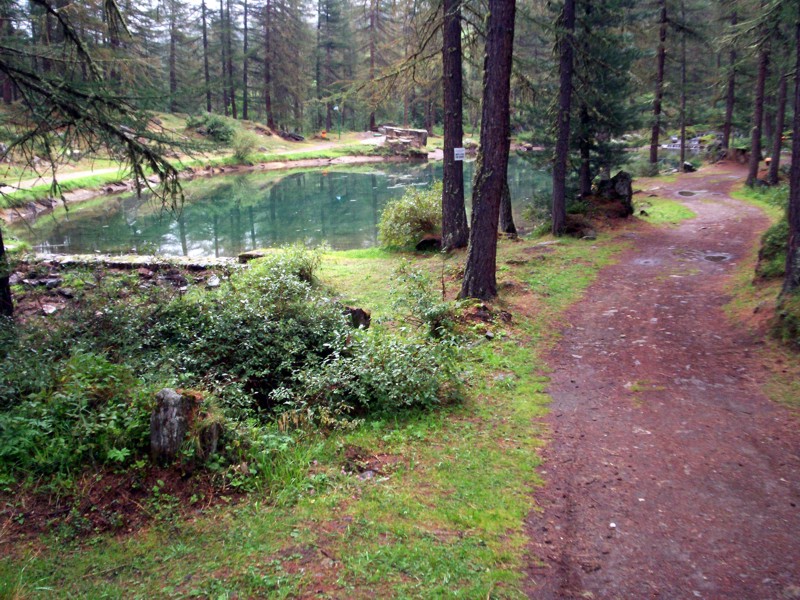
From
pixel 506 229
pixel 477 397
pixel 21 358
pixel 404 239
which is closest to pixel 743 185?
pixel 506 229

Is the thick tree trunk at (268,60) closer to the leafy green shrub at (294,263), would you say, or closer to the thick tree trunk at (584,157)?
the thick tree trunk at (584,157)

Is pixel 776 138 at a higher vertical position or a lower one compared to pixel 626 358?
higher

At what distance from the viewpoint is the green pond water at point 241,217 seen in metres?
20.4

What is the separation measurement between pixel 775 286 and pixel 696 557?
6798mm

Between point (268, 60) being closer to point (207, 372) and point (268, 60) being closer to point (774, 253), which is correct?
point (774, 253)

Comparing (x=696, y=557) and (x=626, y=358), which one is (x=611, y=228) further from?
(x=696, y=557)

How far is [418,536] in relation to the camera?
3.86 meters

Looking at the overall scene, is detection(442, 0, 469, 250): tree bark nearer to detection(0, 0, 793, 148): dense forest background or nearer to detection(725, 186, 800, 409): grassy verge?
detection(0, 0, 793, 148): dense forest background

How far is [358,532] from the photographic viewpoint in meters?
3.85

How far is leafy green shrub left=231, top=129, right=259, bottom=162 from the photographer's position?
42062 millimetres

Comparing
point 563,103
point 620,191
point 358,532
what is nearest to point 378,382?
point 358,532

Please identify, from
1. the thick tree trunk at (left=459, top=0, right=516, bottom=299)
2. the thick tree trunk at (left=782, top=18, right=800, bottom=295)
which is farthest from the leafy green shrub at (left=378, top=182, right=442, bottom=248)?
the thick tree trunk at (left=782, top=18, right=800, bottom=295)

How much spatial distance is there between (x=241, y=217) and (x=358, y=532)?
24308mm

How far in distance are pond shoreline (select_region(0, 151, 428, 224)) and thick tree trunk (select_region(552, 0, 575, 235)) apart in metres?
10.2
